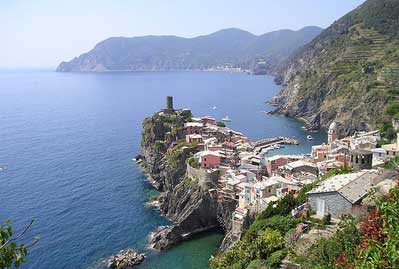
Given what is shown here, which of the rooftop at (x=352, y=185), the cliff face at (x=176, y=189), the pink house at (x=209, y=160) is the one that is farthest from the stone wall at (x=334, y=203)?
the pink house at (x=209, y=160)

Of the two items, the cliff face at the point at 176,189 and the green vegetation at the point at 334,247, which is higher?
the green vegetation at the point at 334,247

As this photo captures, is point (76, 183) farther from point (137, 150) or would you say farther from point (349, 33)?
point (349, 33)

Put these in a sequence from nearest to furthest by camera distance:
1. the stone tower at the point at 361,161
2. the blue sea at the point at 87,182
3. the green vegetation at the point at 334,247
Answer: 1. the green vegetation at the point at 334,247
2. the stone tower at the point at 361,161
3. the blue sea at the point at 87,182

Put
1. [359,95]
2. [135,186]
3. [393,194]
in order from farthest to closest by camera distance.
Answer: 1. [359,95]
2. [135,186]
3. [393,194]

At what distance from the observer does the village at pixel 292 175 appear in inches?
1288

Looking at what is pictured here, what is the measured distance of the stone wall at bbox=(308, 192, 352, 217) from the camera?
31.8 m

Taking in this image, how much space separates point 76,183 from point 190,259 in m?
30.2

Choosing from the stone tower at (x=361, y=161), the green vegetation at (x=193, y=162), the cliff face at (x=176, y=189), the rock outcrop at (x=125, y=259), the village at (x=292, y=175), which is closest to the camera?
the village at (x=292, y=175)

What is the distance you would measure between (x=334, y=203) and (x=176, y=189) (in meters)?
28.2

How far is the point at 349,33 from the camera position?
482 feet

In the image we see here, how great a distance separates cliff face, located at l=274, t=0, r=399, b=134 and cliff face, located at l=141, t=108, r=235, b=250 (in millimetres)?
43571

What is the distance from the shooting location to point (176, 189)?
57.0 m

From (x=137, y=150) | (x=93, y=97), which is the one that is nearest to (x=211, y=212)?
(x=137, y=150)

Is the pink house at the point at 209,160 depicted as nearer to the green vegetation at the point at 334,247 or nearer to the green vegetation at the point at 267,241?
the green vegetation at the point at 267,241
